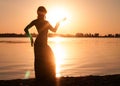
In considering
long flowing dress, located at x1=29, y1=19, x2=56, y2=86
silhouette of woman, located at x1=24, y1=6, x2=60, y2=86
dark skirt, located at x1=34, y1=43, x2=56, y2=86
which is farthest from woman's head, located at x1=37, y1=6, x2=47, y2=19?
dark skirt, located at x1=34, y1=43, x2=56, y2=86

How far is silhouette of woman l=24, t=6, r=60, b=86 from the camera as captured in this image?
9.95 metres

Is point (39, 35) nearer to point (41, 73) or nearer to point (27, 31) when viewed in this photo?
point (27, 31)

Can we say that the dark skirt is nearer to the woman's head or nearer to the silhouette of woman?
the silhouette of woman

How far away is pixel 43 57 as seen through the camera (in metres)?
10.2

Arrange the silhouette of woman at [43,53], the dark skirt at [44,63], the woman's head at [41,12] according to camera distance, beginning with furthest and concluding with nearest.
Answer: the dark skirt at [44,63] → the silhouette of woman at [43,53] → the woman's head at [41,12]

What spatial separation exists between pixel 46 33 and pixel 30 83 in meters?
4.22

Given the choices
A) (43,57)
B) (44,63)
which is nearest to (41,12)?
(43,57)

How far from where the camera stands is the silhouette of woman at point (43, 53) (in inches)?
392

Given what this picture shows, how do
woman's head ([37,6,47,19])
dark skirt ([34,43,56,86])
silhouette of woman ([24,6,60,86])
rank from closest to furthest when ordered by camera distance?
woman's head ([37,6,47,19]), silhouette of woman ([24,6,60,86]), dark skirt ([34,43,56,86])

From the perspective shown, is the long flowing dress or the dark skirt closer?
the long flowing dress

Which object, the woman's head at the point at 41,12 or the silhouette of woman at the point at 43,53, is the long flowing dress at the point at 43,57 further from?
the woman's head at the point at 41,12

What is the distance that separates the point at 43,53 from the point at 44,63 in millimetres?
320

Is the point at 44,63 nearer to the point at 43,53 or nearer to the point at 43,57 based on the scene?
the point at 43,57

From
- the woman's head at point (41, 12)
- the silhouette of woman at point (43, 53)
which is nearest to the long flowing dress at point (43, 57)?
the silhouette of woman at point (43, 53)
